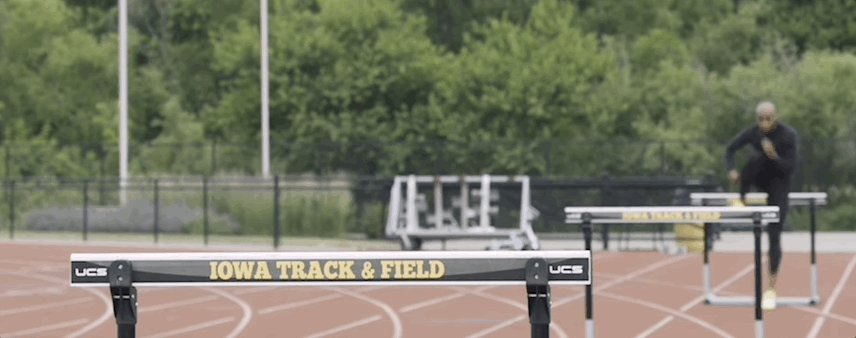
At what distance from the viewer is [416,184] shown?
30172 millimetres

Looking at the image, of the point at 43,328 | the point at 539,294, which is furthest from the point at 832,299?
the point at 539,294

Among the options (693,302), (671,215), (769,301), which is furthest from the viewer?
(693,302)

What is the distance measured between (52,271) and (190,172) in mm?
26040

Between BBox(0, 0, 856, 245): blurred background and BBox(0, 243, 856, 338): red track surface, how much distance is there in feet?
37.5

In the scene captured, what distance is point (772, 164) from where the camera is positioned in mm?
16312

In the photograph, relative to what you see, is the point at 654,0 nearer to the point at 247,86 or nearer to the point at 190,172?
the point at 247,86

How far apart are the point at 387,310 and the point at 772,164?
3673 millimetres

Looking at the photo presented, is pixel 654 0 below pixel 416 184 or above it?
above

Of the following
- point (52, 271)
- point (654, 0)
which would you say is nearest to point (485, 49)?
point (654, 0)

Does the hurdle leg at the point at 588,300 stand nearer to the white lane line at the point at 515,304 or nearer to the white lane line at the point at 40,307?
the white lane line at the point at 515,304

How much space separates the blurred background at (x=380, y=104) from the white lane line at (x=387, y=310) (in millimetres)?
12824

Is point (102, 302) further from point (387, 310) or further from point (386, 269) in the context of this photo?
point (386, 269)

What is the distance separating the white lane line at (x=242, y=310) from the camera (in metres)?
15.2

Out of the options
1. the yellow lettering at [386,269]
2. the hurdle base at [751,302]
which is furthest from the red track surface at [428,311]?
the yellow lettering at [386,269]
